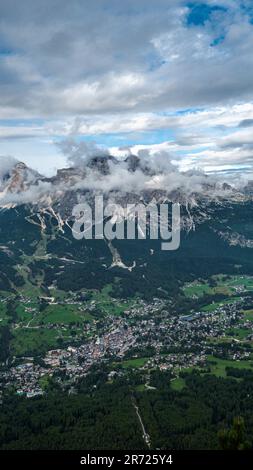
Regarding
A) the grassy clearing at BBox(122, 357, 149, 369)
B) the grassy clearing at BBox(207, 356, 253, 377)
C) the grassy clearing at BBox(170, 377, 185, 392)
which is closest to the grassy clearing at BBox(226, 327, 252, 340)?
the grassy clearing at BBox(207, 356, 253, 377)

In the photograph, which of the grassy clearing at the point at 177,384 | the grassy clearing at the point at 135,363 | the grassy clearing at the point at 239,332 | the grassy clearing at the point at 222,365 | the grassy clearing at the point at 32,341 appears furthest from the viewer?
the grassy clearing at the point at 239,332

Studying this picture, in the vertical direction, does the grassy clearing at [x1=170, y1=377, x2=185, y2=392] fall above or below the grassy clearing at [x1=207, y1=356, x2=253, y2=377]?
above

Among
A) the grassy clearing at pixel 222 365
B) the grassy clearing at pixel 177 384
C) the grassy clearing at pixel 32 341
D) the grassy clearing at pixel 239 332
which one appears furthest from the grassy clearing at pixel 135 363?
the grassy clearing at pixel 239 332

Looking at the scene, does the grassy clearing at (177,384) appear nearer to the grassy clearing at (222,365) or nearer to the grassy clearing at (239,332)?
the grassy clearing at (222,365)

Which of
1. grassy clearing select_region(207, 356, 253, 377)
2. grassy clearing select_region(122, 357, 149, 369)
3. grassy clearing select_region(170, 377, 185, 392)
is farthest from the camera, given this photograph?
grassy clearing select_region(122, 357, 149, 369)

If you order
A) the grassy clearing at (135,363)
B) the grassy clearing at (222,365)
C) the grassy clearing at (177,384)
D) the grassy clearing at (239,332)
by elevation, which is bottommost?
the grassy clearing at (135,363)

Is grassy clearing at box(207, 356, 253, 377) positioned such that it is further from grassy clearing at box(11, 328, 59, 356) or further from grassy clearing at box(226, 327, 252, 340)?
grassy clearing at box(11, 328, 59, 356)

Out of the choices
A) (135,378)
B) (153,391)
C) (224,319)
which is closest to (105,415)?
(153,391)

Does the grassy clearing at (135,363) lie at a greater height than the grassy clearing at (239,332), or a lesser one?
lesser

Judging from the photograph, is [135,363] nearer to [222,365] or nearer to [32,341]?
[222,365]

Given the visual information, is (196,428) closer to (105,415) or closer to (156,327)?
(105,415)

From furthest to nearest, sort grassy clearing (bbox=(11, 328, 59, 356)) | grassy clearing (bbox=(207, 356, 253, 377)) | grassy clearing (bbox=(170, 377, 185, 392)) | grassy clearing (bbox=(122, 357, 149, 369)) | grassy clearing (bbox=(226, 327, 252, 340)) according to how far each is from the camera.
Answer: grassy clearing (bbox=(226, 327, 252, 340)) → grassy clearing (bbox=(11, 328, 59, 356)) → grassy clearing (bbox=(122, 357, 149, 369)) → grassy clearing (bbox=(207, 356, 253, 377)) → grassy clearing (bbox=(170, 377, 185, 392))
